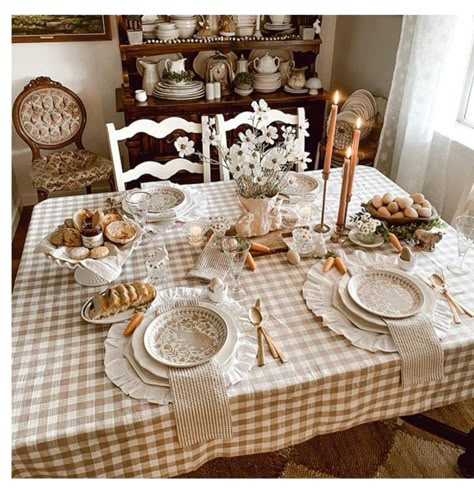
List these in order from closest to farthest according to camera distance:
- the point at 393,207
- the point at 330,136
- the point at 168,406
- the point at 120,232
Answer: the point at 168,406 < the point at 120,232 < the point at 330,136 < the point at 393,207

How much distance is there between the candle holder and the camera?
1502 millimetres

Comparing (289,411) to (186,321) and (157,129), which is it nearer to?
(186,321)

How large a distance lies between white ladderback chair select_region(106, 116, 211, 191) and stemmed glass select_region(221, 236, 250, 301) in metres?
0.65

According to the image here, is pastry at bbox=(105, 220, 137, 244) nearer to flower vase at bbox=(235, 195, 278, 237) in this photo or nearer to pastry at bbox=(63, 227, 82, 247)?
pastry at bbox=(63, 227, 82, 247)

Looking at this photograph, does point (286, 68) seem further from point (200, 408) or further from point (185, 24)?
point (200, 408)

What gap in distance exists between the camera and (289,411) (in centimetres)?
103

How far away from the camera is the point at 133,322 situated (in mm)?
1140

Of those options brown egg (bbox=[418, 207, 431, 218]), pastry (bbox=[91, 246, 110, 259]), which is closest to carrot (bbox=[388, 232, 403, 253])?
brown egg (bbox=[418, 207, 431, 218])

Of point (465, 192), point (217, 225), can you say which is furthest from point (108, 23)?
point (465, 192)

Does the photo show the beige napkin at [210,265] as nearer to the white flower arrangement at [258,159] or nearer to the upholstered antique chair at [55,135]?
the white flower arrangement at [258,159]

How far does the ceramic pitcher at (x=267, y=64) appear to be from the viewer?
117 inches

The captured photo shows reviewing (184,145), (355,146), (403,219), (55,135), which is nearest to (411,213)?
(403,219)

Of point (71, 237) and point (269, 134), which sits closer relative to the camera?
point (71, 237)

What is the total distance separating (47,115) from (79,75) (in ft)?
1.23
